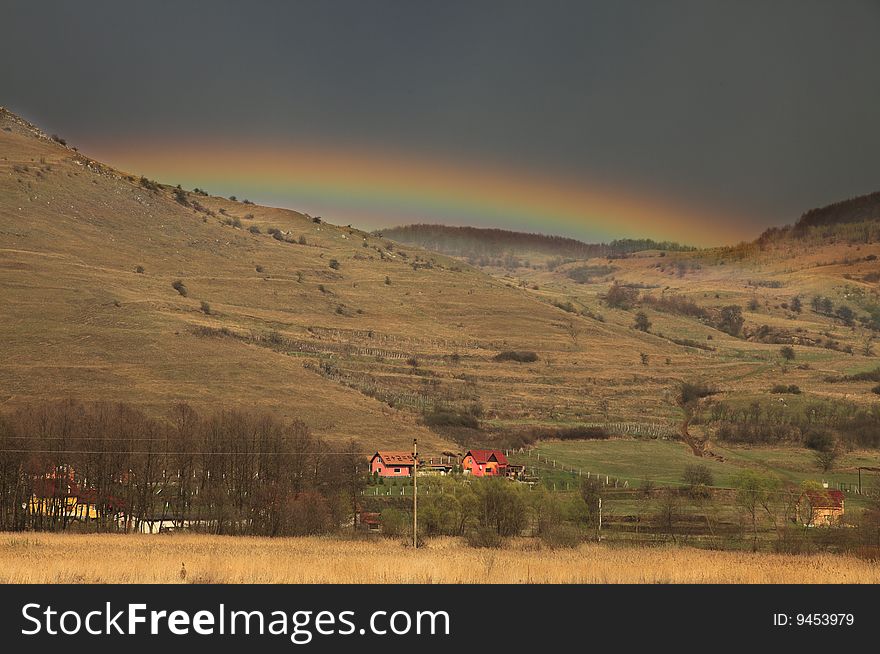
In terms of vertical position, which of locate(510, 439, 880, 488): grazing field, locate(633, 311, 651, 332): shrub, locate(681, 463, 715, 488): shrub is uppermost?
locate(633, 311, 651, 332): shrub

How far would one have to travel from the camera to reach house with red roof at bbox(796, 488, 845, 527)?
178ft

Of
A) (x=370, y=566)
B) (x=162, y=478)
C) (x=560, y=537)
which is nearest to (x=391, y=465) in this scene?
(x=162, y=478)

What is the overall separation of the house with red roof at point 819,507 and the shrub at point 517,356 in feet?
247

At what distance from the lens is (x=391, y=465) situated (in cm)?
7725

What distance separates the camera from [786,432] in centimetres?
9838

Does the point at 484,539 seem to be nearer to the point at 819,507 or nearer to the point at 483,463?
the point at 819,507

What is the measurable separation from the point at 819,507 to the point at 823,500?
1361 mm

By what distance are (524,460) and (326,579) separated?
200 ft

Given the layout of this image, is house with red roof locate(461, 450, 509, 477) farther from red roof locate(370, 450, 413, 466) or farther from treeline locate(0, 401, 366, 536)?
treeline locate(0, 401, 366, 536)

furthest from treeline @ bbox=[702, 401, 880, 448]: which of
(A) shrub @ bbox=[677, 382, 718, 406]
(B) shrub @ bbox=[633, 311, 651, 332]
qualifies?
(B) shrub @ bbox=[633, 311, 651, 332]

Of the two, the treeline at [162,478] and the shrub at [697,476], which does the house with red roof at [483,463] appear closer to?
the shrub at [697,476]

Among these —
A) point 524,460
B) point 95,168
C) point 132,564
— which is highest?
point 95,168

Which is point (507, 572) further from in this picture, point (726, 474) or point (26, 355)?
point (26, 355)

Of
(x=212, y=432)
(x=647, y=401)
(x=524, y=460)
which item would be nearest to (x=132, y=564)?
(x=212, y=432)
